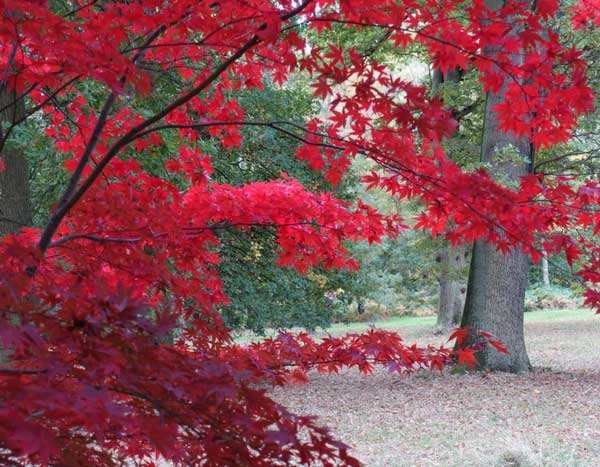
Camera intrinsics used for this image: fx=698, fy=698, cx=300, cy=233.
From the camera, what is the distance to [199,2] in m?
2.48

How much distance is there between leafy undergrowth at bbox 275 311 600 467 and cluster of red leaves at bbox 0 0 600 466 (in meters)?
2.77

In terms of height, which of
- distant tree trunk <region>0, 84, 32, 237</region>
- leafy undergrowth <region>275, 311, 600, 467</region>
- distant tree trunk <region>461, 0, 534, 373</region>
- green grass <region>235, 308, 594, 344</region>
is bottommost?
leafy undergrowth <region>275, 311, 600, 467</region>

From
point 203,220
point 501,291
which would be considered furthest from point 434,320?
point 203,220

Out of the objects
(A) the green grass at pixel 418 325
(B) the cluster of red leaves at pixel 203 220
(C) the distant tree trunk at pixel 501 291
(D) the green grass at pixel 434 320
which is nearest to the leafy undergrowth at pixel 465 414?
(C) the distant tree trunk at pixel 501 291

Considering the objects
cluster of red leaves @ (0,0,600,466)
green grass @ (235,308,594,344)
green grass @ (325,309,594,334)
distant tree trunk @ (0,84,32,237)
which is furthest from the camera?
green grass @ (325,309,594,334)

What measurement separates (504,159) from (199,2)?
640cm

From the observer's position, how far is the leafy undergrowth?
561 cm

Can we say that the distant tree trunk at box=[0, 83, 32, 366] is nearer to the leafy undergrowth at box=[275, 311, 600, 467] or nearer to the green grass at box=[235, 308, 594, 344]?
the leafy undergrowth at box=[275, 311, 600, 467]

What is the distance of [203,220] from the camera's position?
3.29 meters

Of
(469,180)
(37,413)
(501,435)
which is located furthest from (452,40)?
(501,435)

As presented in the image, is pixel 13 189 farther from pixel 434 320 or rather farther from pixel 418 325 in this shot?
pixel 434 320

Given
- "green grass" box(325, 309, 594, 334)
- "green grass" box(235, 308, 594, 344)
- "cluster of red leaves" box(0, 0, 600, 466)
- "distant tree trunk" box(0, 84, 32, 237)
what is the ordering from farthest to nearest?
"green grass" box(325, 309, 594, 334) < "green grass" box(235, 308, 594, 344) < "distant tree trunk" box(0, 84, 32, 237) < "cluster of red leaves" box(0, 0, 600, 466)

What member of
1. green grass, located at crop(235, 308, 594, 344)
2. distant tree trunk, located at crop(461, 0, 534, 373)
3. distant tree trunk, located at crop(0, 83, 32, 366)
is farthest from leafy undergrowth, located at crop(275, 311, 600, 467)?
green grass, located at crop(235, 308, 594, 344)

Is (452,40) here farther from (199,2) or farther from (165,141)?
(165,141)
